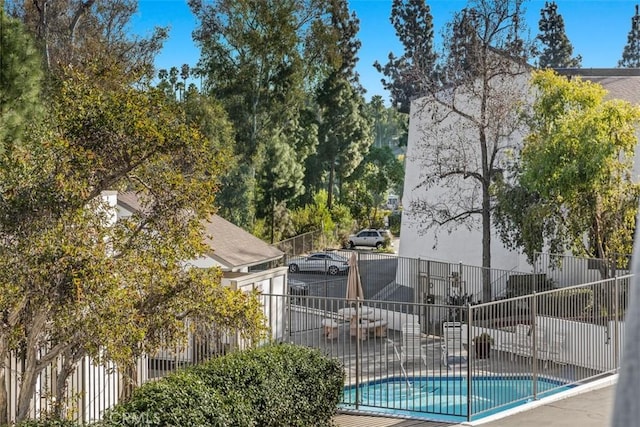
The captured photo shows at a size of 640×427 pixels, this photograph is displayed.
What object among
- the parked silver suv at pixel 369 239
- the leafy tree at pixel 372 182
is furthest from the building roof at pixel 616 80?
the leafy tree at pixel 372 182

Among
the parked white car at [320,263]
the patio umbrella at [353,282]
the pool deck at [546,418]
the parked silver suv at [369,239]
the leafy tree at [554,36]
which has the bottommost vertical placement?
the pool deck at [546,418]

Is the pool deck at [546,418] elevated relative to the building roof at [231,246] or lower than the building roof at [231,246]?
lower

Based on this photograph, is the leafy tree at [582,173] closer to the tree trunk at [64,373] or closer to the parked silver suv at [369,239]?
the tree trunk at [64,373]

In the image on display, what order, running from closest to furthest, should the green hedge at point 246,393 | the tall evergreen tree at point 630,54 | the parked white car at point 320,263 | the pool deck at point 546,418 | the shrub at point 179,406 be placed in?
the shrub at point 179,406
the green hedge at point 246,393
the pool deck at point 546,418
the parked white car at point 320,263
the tall evergreen tree at point 630,54

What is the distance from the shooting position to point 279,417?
870 centimetres

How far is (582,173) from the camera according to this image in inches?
701

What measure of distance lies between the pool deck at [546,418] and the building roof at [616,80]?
16462 mm

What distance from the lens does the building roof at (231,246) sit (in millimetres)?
17797

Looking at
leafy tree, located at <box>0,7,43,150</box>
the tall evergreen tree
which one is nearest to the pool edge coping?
leafy tree, located at <box>0,7,43,150</box>

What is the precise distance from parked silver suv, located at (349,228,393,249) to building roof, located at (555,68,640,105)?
56.8 ft

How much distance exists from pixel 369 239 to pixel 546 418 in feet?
110

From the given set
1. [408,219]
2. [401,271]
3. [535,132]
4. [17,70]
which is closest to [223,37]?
[408,219]

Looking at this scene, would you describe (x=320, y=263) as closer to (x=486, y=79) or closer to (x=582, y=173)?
(x=486, y=79)

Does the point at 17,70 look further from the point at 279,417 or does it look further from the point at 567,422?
the point at 567,422
